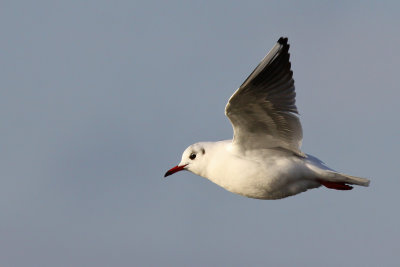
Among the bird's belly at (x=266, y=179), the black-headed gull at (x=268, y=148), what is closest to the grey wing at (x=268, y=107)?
the black-headed gull at (x=268, y=148)

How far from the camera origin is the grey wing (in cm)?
1156

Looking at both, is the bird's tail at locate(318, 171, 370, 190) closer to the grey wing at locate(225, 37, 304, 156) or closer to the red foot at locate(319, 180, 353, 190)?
the red foot at locate(319, 180, 353, 190)

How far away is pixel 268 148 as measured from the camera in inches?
486

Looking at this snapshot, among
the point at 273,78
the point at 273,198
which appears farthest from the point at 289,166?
the point at 273,78

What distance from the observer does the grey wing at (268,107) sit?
37.9 feet

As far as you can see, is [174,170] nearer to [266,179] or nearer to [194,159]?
[194,159]

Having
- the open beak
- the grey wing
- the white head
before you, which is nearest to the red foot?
the grey wing

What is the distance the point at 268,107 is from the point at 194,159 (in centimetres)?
166

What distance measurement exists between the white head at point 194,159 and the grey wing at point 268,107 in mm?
682

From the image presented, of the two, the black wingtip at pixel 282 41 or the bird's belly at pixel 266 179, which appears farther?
the bird's belly at pixel 266 179

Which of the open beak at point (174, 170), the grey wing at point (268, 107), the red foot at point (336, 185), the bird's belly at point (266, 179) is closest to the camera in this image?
the grey wing at point (268, 107)

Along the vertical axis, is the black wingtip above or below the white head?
above

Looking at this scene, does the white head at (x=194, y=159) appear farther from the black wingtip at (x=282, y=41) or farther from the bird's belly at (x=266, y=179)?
the black wingtip at (x=282, y=41)

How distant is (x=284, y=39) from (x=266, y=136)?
140 centimetres
